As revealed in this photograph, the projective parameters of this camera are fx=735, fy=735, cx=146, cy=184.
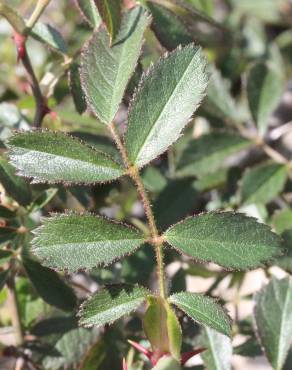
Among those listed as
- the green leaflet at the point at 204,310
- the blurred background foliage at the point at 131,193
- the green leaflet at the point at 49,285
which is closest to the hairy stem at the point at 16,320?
the blurred background foliage at the point at 131,193

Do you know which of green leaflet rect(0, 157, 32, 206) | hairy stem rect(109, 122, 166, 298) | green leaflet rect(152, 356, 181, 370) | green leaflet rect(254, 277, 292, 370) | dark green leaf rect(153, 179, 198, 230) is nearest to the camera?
→ green leaflet rect(152, 356, 181, 370)

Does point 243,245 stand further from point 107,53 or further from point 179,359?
point 107,53

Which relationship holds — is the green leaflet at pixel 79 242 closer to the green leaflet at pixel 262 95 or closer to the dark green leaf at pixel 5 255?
the dark green leaf at pixel 5 255

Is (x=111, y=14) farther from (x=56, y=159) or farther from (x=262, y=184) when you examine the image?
(x=262, y=184)

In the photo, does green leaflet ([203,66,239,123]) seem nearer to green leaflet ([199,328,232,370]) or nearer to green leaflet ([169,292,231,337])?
green leaflet ([199,328,232,370])

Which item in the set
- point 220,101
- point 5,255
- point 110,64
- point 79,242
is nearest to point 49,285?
point 5,255

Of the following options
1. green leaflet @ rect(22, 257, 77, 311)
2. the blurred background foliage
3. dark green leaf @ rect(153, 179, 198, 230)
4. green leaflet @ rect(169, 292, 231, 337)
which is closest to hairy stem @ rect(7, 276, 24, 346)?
the blurred background foliage

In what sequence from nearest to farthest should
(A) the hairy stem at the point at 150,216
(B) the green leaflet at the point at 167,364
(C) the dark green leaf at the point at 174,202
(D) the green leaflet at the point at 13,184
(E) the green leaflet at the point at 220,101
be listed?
(B) the green leaflet at the point at 167,364 → (A) the hairy stem at the point at 150,216 → (D) the green leaflet at the point at 13,184 → (C) the dark green leaf at the point at 174,202 → (E) the green leaflet at the point at 220,101

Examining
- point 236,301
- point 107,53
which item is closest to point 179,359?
point 107,53
